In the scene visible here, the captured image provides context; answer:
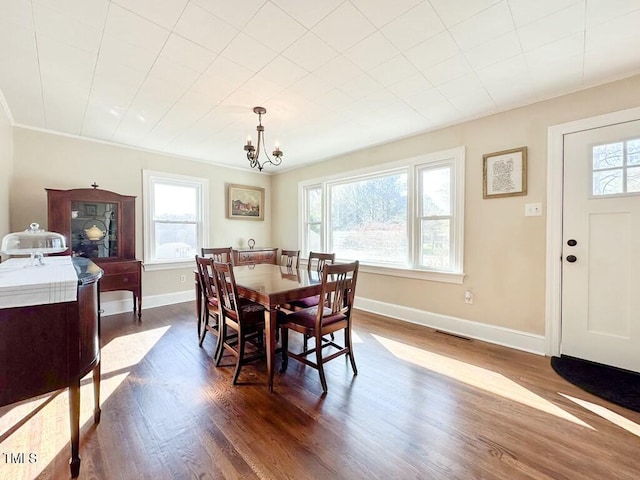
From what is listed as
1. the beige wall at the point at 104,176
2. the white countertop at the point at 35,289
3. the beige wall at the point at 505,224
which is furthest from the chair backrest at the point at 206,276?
the beige wall at the point at 505,224

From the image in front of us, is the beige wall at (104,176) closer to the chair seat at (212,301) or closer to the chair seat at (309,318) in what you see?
the chair seat at (212,301)

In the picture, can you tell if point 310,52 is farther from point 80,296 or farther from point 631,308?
point 631,308

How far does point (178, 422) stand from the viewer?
67.7 inches

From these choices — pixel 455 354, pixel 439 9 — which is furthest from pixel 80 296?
pixel 455 354

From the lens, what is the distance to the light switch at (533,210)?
2.65m

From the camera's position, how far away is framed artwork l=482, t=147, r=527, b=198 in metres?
2.74

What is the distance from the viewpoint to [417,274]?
11.6ft

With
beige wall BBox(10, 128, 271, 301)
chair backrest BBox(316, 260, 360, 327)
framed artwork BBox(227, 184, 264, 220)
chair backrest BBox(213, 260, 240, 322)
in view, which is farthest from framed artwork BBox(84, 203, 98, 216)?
chair backrest BBox(316, 260, 360, 327)

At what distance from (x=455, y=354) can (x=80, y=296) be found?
2.91 metres

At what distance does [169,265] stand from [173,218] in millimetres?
764

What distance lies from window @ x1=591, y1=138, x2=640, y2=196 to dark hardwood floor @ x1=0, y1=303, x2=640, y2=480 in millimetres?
1595

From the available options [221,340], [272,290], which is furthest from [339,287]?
[221,340]

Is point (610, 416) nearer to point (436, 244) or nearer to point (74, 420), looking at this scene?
point (436, 244)

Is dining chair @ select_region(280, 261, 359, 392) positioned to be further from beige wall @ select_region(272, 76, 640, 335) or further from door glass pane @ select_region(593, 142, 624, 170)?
door glass pane @ select_region(593, 142, 624, 170)
